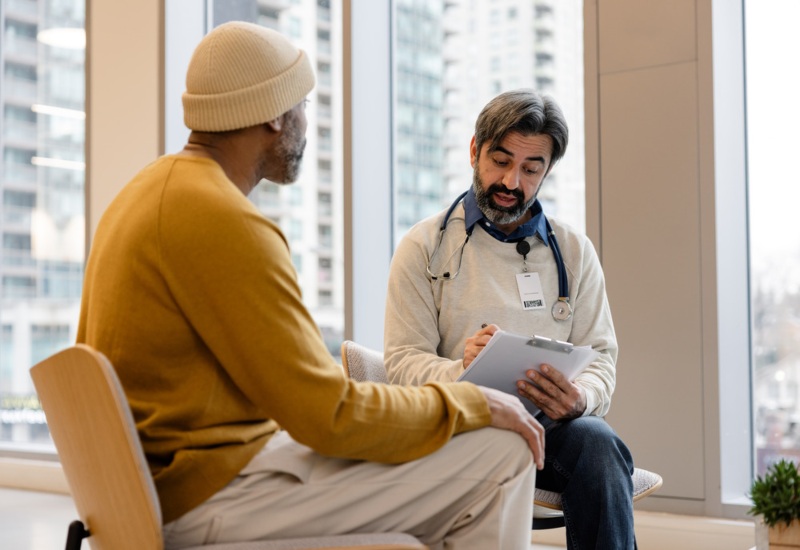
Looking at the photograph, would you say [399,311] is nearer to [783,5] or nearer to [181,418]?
[181,418]

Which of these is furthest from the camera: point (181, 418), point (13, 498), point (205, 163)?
point (13, 498)

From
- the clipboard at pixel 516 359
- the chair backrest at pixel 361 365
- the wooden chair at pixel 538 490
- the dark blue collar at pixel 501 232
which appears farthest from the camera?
the dark blue collar at pixel 501 232

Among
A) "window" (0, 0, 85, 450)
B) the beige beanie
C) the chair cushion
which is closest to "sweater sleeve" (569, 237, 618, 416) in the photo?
the chair cushion

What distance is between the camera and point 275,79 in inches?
68.9

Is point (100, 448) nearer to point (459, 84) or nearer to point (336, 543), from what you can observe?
point (336, 543)

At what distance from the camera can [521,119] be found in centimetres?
254

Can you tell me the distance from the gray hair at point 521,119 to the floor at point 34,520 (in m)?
1.68

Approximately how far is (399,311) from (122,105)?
3051 mm

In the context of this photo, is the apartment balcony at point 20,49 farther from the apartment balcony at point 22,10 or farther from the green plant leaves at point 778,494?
the green plant leaves at point 778,494

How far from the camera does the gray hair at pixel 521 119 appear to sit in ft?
8.36

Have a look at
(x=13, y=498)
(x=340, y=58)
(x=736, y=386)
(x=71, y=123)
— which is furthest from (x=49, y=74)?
(x=736, y=386)

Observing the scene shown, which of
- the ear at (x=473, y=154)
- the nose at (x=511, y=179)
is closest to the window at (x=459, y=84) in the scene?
the ear at (x=473, y=154)

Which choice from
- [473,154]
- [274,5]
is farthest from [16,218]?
[473,154]

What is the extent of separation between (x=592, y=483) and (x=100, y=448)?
1.18 m
